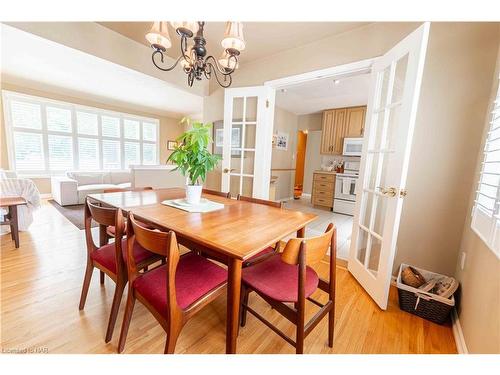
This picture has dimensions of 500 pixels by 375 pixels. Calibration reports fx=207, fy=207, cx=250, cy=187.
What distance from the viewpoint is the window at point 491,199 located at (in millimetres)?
1094

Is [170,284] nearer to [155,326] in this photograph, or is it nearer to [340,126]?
[155,326]

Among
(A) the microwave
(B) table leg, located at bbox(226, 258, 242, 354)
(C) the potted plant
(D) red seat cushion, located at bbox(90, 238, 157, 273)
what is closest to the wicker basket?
(B) table leg, located at bbox(226, 258, 242, 354)

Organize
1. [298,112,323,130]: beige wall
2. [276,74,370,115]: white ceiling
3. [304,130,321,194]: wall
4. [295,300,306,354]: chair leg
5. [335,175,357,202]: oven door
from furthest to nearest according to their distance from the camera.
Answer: [304,130,321,194]: wall < [298,112,323,130]: beige wall < [335,175,357,202]: oven door < [276,74,370,115]: white ceiling < [295,300,306,354]: chair leg

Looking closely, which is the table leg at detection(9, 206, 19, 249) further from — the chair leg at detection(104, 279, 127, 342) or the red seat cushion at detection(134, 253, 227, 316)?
the red seat cushion at detection(134, 253, 227, 316)

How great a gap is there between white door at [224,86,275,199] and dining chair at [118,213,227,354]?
1692 millimetres

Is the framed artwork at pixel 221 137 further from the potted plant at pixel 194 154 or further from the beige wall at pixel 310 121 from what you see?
the beige wall at pixel 310 121

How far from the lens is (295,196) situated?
6.29m

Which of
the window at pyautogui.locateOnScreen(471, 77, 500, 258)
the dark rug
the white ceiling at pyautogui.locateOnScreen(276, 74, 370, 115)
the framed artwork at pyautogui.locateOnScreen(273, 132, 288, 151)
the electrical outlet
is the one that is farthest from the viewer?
the framed artwork at pyautogui.locateOnScreen(273, 132, 288, 151)

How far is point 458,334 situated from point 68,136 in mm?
7388

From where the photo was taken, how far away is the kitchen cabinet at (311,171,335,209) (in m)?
4.74

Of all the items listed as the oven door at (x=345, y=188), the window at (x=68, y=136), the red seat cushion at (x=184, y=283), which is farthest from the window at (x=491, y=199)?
the window at (x=68, y=136)

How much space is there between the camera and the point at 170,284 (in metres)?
0.88
